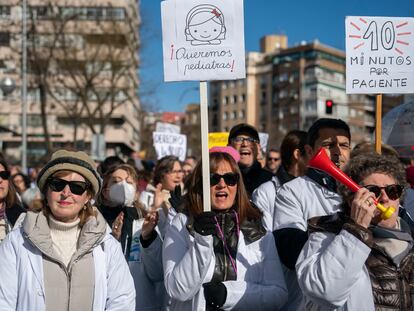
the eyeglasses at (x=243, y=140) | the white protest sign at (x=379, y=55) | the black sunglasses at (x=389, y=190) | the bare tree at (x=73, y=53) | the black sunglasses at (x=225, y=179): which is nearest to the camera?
the black sunglasses at (x=389, y=190)

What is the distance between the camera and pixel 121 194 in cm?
507

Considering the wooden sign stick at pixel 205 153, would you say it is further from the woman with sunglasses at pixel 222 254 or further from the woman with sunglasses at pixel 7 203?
the woman with sunglasses at pixel 7 203

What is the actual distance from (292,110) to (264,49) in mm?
23525

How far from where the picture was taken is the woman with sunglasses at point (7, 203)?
4.38 meters

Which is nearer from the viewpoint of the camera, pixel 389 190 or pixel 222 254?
pixel 389 190

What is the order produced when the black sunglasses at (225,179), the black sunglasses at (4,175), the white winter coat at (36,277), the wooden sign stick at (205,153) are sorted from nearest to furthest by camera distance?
the white winter coat at (36,277) → the wooden sign stick at (205,153) → the black sunglasses at (225,179) → the black sunglasses at (4,175)

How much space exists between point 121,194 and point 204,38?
5.60 ft

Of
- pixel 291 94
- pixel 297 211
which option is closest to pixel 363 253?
pixel 297 211

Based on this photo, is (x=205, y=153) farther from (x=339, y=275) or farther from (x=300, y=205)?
(x=339, y=275)

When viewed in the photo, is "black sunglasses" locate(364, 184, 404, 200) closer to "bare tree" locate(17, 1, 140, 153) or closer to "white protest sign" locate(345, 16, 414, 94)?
"white protest sign" locate(345, 16, 414, 94)

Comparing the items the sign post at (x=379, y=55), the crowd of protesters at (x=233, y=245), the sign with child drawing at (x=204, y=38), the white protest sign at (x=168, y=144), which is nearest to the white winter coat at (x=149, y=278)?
the crowd of protesters at (x=233, y=245)

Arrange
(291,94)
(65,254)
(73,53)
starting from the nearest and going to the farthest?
(65,254), (73,53), (291,94)

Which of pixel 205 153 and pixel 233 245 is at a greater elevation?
pixel 205 153

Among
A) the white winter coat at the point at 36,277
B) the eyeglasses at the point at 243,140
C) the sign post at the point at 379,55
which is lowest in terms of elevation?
the white winter coat at the point at 36,277
